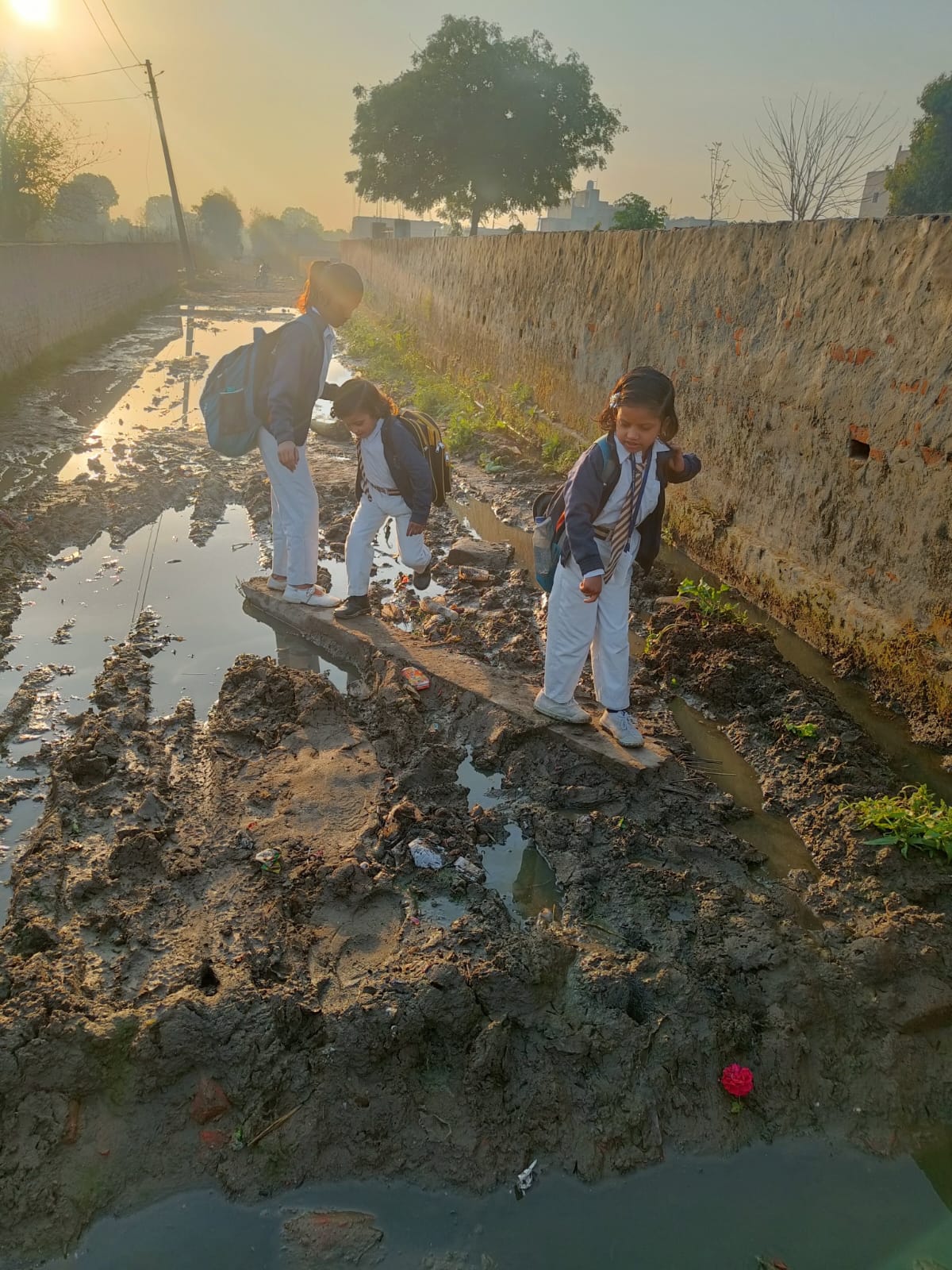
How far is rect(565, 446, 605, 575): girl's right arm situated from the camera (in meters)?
3.27

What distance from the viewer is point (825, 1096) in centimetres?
234

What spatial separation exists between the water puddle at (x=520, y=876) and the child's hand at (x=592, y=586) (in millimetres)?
986

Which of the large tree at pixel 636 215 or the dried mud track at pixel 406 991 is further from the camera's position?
the large tree at pixel 636 215

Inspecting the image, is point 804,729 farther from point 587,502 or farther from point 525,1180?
point 525,1180

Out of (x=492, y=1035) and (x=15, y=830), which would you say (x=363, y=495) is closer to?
(x=15, y=830)

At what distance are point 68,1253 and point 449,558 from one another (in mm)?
4790

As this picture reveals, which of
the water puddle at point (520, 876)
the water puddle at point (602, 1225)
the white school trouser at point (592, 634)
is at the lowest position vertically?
the water puddle at point (602, 1225)

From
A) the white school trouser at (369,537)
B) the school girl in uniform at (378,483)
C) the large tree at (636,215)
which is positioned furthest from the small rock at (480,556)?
the large tree at (636,215)

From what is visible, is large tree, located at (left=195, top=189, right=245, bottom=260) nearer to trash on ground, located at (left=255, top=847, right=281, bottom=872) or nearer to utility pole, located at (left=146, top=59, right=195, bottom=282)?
utility pole, located at (left=146, top=59, right=195, bottom=282)

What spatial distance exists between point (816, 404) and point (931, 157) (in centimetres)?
1869

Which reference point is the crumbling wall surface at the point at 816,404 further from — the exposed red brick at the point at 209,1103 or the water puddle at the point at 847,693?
the exposed red brick at the point at 209,1103

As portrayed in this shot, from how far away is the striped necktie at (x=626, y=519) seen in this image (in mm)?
3348

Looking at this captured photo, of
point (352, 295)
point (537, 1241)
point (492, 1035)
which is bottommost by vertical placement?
point (537, 1241)

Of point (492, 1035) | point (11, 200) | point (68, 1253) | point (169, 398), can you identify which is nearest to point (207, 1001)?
point (68, 1253)
